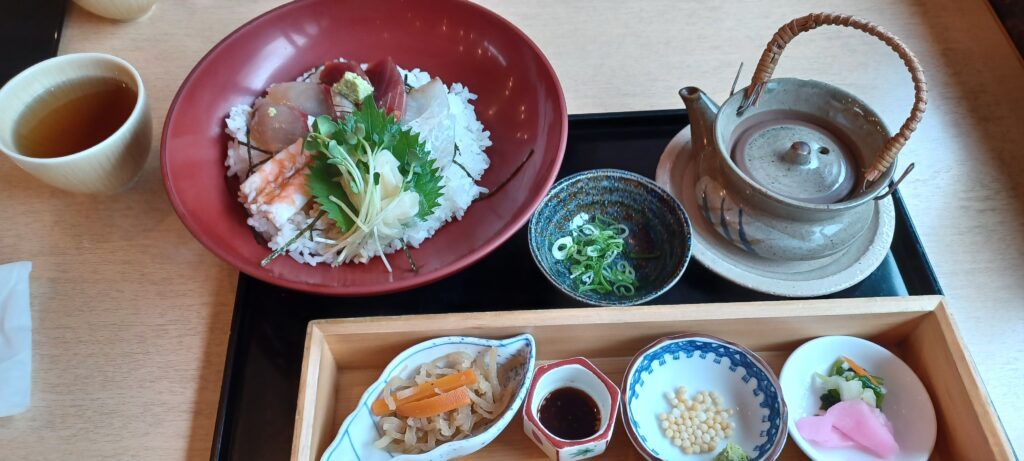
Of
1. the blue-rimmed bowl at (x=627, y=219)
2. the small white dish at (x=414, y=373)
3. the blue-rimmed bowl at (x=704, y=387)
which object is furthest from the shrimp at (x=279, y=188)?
the blue-rimmed bowl at (x=704, y=387)

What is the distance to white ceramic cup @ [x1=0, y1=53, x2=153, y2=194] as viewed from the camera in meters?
1.38

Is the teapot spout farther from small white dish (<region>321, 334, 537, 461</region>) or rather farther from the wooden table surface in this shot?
small white dish (<region>321, 334, 537, 461</region>)

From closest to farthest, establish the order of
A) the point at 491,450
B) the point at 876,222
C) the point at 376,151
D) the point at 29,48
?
the point at 491,450 → the point at 376,151 → the point at 876,222 → the point at 29,48

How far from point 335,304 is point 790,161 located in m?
1.04

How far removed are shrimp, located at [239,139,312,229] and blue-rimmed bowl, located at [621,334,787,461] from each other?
2.58 ft

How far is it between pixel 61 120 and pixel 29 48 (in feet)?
1.79

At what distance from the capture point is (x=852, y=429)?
1238mm

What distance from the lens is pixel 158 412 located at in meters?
1.32

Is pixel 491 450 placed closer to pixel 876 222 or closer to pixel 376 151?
pixel 376 151

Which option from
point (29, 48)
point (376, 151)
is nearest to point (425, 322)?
point (376, 151)

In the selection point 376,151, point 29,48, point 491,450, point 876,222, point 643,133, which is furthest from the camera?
point 29,48

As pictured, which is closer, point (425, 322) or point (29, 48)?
point (425, 322)

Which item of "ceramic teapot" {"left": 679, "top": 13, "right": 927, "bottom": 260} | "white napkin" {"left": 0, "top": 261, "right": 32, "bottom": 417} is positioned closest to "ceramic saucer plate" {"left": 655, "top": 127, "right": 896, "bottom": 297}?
"ceramic teapot" {"left": 679, "top": 13, "right": 927, "bottom": 260}

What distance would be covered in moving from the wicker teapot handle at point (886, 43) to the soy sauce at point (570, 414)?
0.74 m
